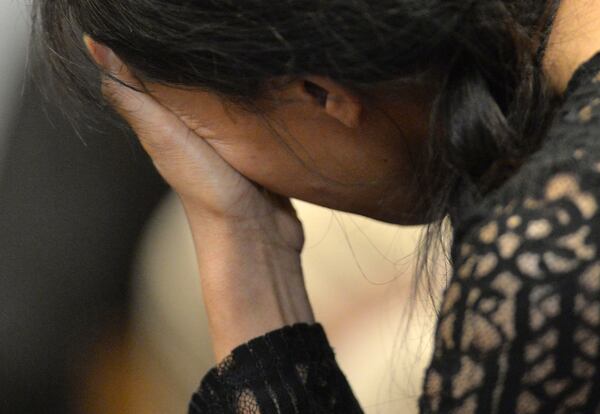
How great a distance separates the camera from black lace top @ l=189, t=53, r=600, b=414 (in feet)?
2.14

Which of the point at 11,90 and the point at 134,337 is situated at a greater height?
the point at 11,90

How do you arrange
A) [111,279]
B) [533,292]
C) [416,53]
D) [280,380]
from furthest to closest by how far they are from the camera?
1. [111,279]
2. [280,380]
3. [416,53]
4. [533,292]

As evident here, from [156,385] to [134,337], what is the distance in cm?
10

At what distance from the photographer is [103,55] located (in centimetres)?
93

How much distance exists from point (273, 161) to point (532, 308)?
37 cm

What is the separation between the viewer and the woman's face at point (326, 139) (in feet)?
2.81

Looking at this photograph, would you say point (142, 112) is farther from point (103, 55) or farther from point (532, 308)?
point (532, 308)

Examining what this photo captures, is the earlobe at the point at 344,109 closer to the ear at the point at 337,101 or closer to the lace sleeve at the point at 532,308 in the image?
the ear at the point at 337,101

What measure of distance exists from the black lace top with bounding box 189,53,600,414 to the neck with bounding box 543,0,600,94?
4cm

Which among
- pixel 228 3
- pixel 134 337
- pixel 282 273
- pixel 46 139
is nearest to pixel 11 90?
pixel 46 139

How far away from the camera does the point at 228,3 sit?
752 mm

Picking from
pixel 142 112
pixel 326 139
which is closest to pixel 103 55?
pixel 142 112

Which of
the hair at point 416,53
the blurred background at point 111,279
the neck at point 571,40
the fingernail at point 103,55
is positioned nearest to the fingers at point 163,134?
the fingernail at point 103,55

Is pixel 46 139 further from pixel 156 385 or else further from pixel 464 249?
pixel 464 249
